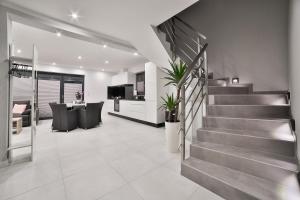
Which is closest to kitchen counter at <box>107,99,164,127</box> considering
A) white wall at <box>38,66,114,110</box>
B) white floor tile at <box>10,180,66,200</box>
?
white wall at <box>38,66,114,110</box>

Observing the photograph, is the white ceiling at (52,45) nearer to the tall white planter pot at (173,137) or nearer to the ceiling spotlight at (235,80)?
the tall white planter pot at (173,137)

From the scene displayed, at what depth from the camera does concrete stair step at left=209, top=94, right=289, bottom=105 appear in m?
2.12

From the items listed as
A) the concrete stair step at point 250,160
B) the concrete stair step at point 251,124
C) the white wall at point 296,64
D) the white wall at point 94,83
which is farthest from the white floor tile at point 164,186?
the white wall at point 94,83

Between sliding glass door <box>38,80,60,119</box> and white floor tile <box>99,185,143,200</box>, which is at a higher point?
sliding glass door <box>38,80,60,119</box>

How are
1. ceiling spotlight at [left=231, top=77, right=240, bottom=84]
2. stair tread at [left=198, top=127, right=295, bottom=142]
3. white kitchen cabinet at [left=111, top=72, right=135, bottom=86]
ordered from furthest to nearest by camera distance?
white kitchen cabinet at [left=111, top=72, right=135, bottom=86] → ceiling spotlight at [left=231, top=77, right=240, bottom=84] → stair tread at [left=198, top=127, right=295, bottom=142]

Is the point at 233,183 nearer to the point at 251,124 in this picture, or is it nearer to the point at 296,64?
the point at 251,124

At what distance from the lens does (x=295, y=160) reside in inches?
52.1

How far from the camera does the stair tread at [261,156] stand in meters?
1.25

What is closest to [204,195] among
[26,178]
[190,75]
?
[190,75]

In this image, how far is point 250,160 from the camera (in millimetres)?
1380

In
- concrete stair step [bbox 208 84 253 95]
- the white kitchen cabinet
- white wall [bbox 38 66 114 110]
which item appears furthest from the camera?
white wall [bbox 38 66 114 110]

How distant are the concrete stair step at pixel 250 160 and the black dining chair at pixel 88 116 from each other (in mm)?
3718

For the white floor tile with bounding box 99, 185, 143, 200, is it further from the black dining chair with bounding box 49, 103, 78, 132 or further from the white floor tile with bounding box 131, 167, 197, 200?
the black dining chair with bounding box 49, 103, 78, 132

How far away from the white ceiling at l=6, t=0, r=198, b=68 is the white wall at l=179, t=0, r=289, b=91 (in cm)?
180
